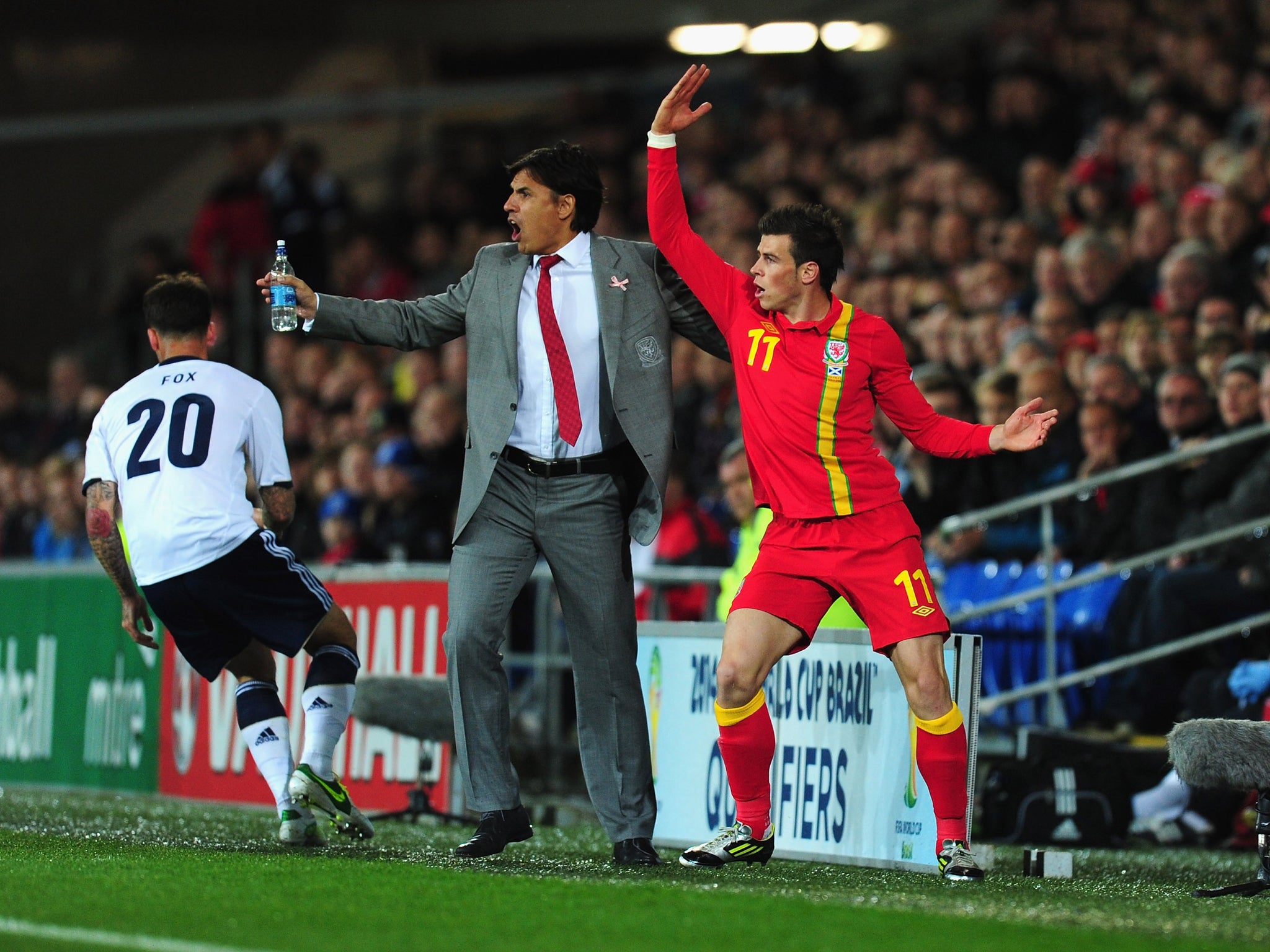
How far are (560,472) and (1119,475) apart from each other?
3.47m

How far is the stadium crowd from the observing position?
9781 millimetres

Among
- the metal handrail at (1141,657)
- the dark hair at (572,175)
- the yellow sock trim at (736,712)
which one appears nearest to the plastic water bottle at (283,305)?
the dark hair at (572,175)

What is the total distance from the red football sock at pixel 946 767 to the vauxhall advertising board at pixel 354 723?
316cm

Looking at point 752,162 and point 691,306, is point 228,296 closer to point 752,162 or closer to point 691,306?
point 752,162

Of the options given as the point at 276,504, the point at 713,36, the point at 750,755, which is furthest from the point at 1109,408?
the point at 713,36

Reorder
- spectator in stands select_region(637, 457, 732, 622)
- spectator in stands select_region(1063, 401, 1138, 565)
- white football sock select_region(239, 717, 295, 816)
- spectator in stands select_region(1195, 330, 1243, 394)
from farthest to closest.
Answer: spectator in stands select_region(637, 457, 732, 622), spectator in stands select_region(1195, 330, 1243, 394), spectator in stands select_region(1063, 401, 1138, 565), white football sock select_region(239, 717, 295, 816)

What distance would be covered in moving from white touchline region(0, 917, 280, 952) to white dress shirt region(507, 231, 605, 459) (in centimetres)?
243

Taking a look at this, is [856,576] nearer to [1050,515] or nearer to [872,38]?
[1050,515]

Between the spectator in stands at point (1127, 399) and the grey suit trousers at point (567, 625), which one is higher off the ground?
the spectator in stands at point (1127, 399)

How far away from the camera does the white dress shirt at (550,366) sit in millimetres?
6594

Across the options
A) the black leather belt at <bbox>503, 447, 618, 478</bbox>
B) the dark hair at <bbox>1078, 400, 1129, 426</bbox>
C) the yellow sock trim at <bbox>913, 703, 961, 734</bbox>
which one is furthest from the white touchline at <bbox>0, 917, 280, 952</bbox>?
the dark hair at <bbox>1078, 400, 1129, 426</bbox>

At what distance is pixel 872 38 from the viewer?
62.1 ft

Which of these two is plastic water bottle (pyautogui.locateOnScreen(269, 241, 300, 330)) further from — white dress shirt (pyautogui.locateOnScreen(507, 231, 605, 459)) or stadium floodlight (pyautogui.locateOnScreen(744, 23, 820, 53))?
stadium floodlight (pyautogui.locateOnScreen(744, 23, 820, 53))

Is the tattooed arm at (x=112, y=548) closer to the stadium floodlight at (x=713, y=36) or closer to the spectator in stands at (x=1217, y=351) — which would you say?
the spectator in stands at (x=1217, y=351)
